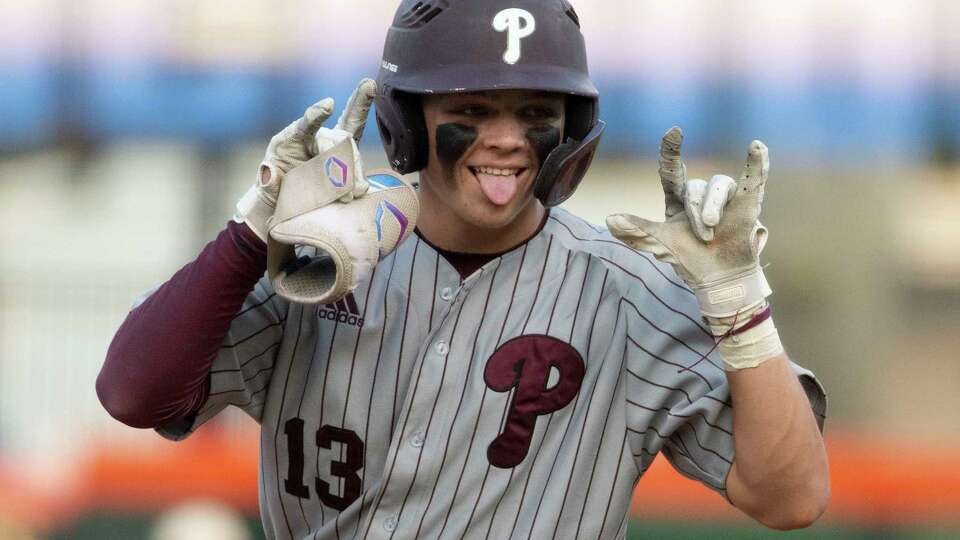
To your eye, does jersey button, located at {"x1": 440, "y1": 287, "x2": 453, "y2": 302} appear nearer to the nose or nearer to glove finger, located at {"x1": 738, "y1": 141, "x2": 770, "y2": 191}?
the nose

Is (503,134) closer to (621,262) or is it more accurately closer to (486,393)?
(621,262)

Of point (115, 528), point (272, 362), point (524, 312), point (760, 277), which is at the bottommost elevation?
point (115, 528)

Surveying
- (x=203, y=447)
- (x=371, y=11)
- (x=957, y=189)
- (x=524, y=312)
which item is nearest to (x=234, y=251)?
(x=524, y=312)

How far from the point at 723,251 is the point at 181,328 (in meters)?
0.87

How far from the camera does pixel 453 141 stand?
96.9 inches

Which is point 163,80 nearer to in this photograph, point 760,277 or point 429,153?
point 429,153

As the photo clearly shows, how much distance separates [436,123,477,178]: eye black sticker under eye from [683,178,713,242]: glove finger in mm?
395

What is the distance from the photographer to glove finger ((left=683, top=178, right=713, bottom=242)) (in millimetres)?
2250

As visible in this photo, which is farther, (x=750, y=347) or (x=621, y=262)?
(x=621, y=262)

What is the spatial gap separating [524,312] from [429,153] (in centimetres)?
33

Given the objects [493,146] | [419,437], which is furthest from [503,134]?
[419,437]

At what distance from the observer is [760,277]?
2283 millimetres

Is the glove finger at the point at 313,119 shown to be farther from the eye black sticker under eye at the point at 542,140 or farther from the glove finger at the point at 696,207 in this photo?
the glove finger at the point at 696,207

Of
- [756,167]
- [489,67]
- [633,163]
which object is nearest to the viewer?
[756,167]
